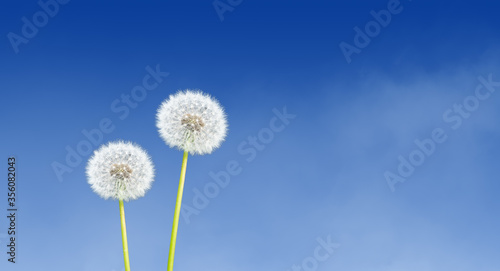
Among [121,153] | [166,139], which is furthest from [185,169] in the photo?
[121,153]

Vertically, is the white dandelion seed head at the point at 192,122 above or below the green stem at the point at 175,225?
above

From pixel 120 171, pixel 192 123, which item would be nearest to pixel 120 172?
pixel 120 171

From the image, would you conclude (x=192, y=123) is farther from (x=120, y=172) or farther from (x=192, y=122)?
(x=120, y=172)

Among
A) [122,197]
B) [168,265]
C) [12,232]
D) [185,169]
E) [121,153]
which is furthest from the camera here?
[12,232]

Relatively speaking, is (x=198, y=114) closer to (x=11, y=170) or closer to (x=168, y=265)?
(x=168, y=265)

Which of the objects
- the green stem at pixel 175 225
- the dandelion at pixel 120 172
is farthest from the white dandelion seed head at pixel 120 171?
the green stem at pixel 175 225

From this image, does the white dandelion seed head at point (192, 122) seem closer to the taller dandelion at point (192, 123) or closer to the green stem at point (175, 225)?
the taller dandelion at point (192, 123)
